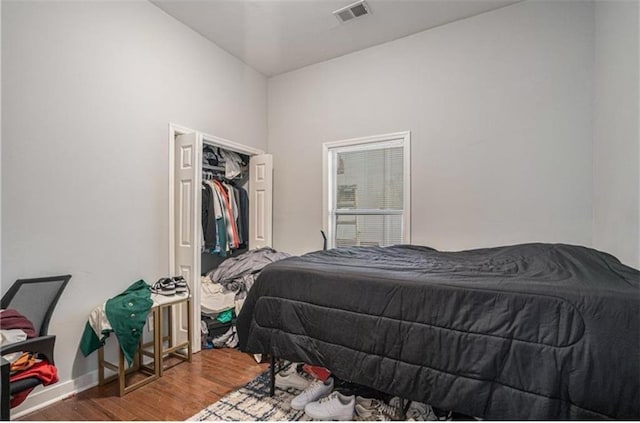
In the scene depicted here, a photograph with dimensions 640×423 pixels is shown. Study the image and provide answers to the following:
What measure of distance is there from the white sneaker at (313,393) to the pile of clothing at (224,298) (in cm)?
123

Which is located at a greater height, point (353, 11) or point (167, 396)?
point (353, 11)

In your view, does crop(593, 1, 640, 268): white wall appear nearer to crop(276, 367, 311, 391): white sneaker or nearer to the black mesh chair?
crop(276, 367, 311, 391): white sneaker

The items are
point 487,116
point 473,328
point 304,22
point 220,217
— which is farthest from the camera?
point 220,217

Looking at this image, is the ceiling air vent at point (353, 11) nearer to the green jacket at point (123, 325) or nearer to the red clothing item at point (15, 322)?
the green jacket at point (123, 325)

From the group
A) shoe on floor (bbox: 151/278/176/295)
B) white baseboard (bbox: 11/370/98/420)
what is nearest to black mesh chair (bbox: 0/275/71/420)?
white baseboard (bbox: 11/370/98/420)

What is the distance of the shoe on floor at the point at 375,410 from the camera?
1.66 metres

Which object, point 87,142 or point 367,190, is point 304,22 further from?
point 87,142

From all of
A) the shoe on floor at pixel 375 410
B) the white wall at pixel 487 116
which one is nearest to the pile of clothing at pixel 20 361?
the shoe on floor at pixel 375 410

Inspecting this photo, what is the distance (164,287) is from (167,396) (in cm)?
83

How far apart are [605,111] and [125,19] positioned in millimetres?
3663

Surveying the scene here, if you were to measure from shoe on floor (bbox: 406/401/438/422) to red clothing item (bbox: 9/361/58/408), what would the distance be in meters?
1.85

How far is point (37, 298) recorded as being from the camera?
5.71 ft

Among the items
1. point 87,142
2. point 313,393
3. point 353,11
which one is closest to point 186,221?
point 87,142

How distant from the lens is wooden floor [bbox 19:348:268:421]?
5.80 ft
